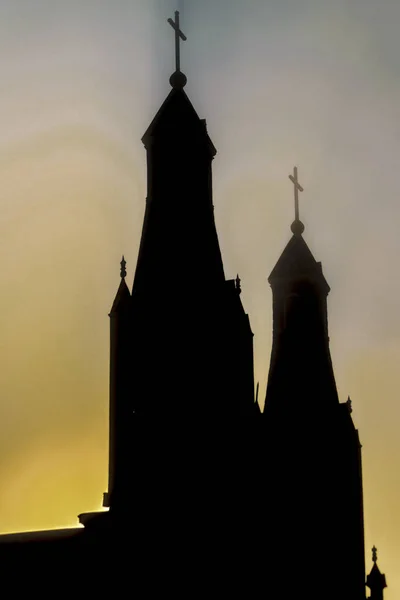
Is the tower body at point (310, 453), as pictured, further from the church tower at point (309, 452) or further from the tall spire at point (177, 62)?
the tall spire at point (177, 62)

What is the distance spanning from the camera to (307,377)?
32781 mm

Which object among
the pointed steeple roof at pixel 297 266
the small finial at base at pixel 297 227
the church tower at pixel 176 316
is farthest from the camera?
the small finial at base at pixel 297 227

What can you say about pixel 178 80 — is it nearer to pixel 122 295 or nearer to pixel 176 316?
pixel 122 295

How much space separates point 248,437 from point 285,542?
4736 millimetres

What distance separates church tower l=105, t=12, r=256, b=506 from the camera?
25.7 meters

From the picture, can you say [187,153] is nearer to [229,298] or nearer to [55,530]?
[229,298]

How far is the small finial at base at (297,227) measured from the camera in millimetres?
36219

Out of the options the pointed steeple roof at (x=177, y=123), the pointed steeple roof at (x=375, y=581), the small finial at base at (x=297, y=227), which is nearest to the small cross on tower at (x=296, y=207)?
the small finial at base at (x=297, y=227)

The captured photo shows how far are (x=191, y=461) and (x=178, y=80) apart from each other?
13.3m

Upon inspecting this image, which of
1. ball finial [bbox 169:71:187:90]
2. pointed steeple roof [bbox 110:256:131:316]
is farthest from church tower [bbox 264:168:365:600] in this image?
ball finial [bbox 169:71:187:90]

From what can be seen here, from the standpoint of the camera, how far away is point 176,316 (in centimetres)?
2641

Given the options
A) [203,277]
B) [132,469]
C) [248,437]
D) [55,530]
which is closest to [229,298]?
[203,277]

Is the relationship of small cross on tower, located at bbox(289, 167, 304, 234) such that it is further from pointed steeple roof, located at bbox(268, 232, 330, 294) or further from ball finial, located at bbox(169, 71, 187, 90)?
ball finial, located at bbox(169, 71, 187, 90)

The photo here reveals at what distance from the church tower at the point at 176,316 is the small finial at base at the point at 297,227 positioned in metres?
8.34
